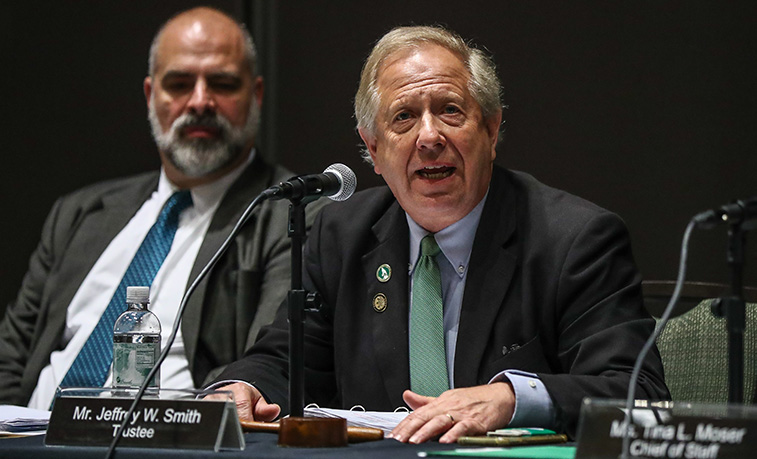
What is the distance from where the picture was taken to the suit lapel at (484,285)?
2.14m

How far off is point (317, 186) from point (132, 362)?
78 centimetres

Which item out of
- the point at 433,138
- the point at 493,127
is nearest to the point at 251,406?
the point at 433,138

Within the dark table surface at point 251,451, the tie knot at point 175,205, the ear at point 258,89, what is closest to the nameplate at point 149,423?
the dark table surface at point 251,451

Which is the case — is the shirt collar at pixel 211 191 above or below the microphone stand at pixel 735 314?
below

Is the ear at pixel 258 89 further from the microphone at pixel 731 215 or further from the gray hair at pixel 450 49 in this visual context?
the microphone at pixel 731 215

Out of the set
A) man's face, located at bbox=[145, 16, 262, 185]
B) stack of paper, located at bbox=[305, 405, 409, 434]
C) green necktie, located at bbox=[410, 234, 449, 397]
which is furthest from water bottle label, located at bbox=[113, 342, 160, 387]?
man's face, located at bbox=[145, 16, 262, 185]

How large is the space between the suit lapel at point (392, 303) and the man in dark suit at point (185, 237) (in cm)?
71

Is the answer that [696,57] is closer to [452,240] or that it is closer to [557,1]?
[557,1]

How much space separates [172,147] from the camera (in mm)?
3443

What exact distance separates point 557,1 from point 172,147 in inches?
59.8

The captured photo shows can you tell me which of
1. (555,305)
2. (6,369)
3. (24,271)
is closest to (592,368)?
(555,305)

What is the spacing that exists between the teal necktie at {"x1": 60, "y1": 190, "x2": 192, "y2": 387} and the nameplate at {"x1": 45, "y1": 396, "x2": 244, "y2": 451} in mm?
1484

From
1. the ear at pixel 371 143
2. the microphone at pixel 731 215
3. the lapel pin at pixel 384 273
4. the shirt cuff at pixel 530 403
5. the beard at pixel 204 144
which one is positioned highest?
the microphone at pixel 731 215

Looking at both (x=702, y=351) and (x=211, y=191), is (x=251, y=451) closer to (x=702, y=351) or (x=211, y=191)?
(x=702, y=351)
